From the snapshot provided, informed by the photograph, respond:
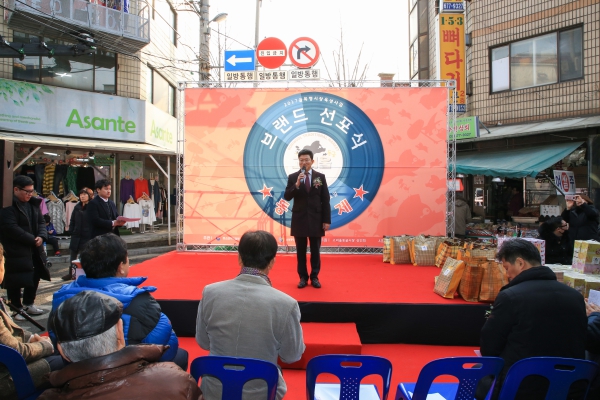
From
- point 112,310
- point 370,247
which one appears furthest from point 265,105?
point 112,310

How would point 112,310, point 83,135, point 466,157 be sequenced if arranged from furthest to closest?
point 83,135 < point 466,157 < point 112,310

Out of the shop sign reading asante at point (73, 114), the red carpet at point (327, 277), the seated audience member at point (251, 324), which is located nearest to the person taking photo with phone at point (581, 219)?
the red carpet at point (327, 277)

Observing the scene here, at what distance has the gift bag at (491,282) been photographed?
446cm

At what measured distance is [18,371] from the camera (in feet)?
7.34

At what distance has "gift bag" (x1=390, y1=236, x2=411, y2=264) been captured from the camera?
22.8 feet

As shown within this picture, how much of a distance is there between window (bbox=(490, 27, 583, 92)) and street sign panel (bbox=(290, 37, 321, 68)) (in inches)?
225

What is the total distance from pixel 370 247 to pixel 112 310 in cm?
647

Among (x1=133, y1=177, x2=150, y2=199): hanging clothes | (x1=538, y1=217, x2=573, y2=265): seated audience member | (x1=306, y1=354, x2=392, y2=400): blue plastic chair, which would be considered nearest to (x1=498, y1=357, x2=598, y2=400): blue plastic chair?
(x1=306, y1=354, x2=392, y2=400): blue plastic chair

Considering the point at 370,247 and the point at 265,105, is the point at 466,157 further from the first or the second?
the point at 265,105

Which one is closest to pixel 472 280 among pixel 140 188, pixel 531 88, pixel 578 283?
pixel 578 283

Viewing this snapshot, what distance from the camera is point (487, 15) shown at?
11.1 metres

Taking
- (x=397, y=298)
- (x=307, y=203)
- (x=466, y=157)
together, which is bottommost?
(x=397, y=298)

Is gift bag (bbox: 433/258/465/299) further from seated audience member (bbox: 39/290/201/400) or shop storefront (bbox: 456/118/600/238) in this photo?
shop storefront (bbox: 456/118/600/238)

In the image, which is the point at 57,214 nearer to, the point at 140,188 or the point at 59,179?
the point at 59,179
